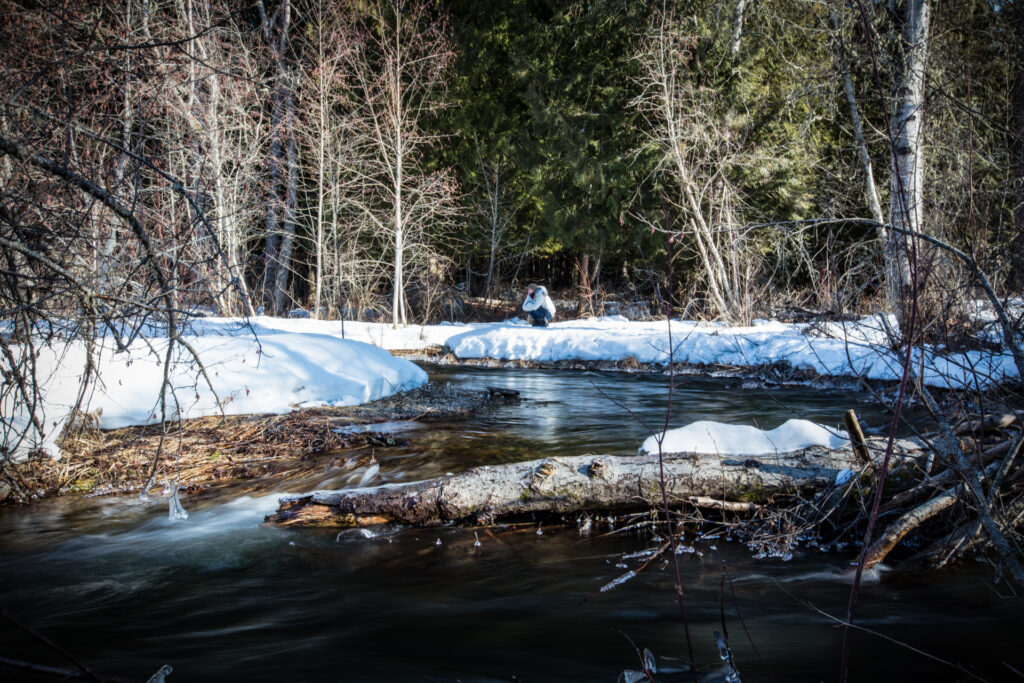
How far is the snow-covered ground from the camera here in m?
5.51

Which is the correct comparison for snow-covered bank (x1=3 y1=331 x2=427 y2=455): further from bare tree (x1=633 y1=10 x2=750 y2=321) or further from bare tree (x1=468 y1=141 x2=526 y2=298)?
bare tree (x1=468 y1=141 x2=526 y2=298)

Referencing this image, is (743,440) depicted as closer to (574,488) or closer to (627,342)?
(574,488)

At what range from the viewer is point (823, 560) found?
3.93 meters

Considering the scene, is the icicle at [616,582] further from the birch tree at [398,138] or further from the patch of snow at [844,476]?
the birch tree at [398,138]

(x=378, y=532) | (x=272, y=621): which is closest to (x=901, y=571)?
(x=378, y=532)

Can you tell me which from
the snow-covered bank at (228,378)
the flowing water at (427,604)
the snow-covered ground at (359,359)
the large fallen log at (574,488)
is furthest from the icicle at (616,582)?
the snow-covered bank at (228,378)

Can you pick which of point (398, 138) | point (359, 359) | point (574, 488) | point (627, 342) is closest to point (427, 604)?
point (574, 488)

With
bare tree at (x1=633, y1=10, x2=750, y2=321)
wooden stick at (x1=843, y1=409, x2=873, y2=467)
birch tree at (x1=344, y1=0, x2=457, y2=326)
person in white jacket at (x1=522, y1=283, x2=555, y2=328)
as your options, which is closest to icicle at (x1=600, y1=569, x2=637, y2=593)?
wooden stick at (x1=843, y1=409, x2=873, y2=467)

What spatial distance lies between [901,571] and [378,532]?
3155mm

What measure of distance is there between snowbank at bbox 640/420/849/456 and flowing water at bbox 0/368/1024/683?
689mm

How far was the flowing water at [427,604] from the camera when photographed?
310 cm

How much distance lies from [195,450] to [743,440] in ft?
15.7

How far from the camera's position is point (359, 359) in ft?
30.1

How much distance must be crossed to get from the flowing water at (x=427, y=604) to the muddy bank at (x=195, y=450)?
11.3 inches
